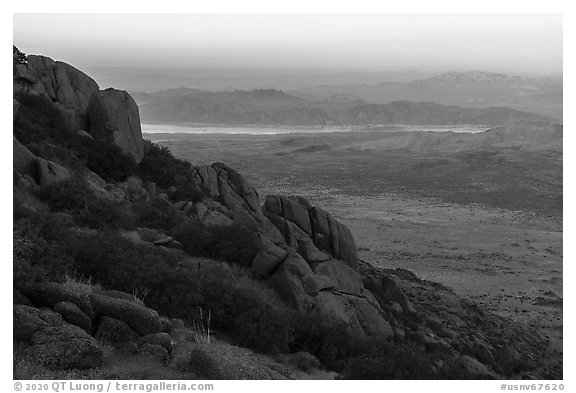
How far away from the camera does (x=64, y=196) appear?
11.3 metres

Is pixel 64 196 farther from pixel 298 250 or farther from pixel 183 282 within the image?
pixel 298 250

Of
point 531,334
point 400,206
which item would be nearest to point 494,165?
point 400,206

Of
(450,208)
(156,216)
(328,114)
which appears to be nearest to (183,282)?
(156,216)

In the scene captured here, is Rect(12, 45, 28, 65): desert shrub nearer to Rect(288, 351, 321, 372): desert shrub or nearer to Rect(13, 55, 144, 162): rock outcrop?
Rect(13, 55, 144, 162): rock outcrop

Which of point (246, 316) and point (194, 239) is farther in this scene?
point (194, 239)

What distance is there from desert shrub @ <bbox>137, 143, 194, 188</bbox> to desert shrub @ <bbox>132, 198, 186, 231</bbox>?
2.73m

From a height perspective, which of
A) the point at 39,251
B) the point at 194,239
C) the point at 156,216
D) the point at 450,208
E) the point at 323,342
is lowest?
the point at 450,208

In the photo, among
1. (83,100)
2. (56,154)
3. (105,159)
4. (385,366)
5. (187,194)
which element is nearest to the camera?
(385,366)

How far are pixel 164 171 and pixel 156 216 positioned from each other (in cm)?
370

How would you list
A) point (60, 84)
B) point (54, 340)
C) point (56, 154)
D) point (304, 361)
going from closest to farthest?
point (54, 340) → point (304, 361) → point (56, 154) → point (60, 84)

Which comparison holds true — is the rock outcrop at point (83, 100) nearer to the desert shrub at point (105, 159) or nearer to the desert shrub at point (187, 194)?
the desert shrub at point (105, 159)

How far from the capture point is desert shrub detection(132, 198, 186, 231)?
40.8ft

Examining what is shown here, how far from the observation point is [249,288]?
10188 millimetres

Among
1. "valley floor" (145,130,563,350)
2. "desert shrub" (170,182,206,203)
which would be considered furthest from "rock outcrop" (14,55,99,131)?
"valley floor" (145,130,563,350)
